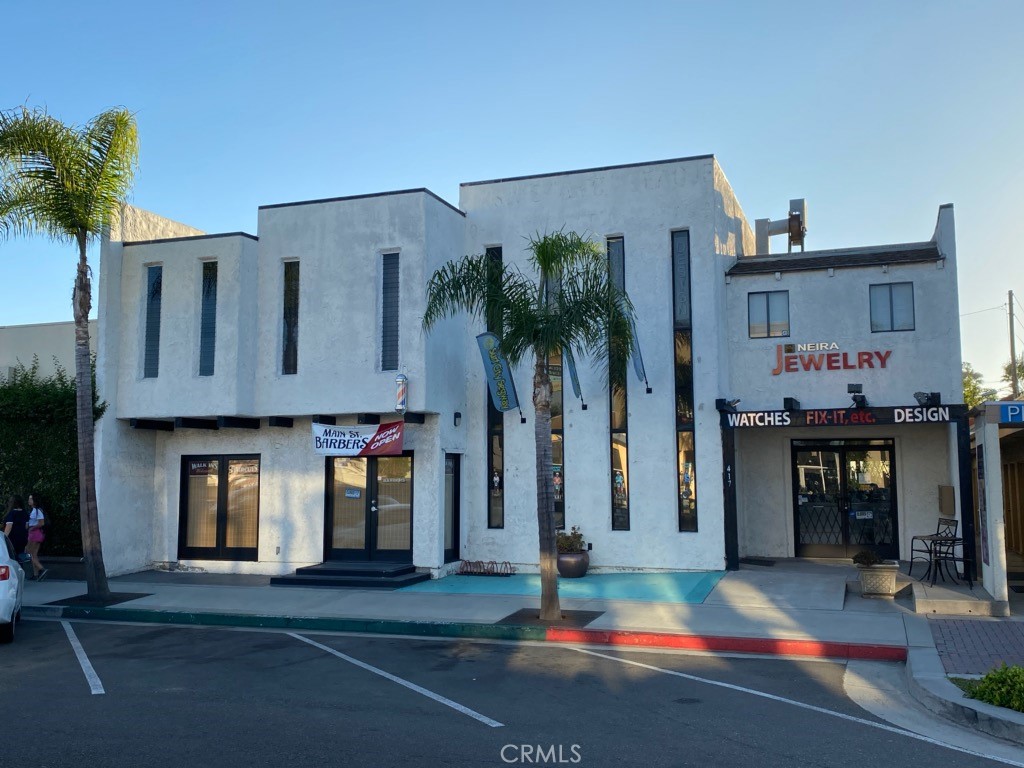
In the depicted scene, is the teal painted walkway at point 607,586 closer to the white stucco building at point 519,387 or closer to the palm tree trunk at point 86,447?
the white stucco building at point 519,387

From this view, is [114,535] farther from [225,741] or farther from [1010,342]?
[1010,342]

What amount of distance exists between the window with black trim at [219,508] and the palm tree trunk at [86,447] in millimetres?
3587

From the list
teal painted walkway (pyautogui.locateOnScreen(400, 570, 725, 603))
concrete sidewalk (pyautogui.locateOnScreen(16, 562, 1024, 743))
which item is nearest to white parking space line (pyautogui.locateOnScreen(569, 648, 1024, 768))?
concrete sidewalk (pyautogui.locateOnScreen(16, 562, 1024, 743))

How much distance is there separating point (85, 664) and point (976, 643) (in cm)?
1044

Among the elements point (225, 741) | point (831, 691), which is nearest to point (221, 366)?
point (225, 741)

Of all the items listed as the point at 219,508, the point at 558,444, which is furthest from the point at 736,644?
the point at 219,508

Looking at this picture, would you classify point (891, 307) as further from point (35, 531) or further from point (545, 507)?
point (35, 531)

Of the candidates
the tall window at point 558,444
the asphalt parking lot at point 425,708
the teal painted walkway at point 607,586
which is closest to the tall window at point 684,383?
the teal painted walkway at point 607,586

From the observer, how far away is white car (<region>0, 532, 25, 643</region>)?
37.0 feet

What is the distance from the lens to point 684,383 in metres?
17.1

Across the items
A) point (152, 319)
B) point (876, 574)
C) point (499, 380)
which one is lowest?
point (876, 574)

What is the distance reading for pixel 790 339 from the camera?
677 inches

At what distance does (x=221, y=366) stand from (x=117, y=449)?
9.58 feet

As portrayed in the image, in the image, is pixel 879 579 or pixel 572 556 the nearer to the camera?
pixel 879 579
